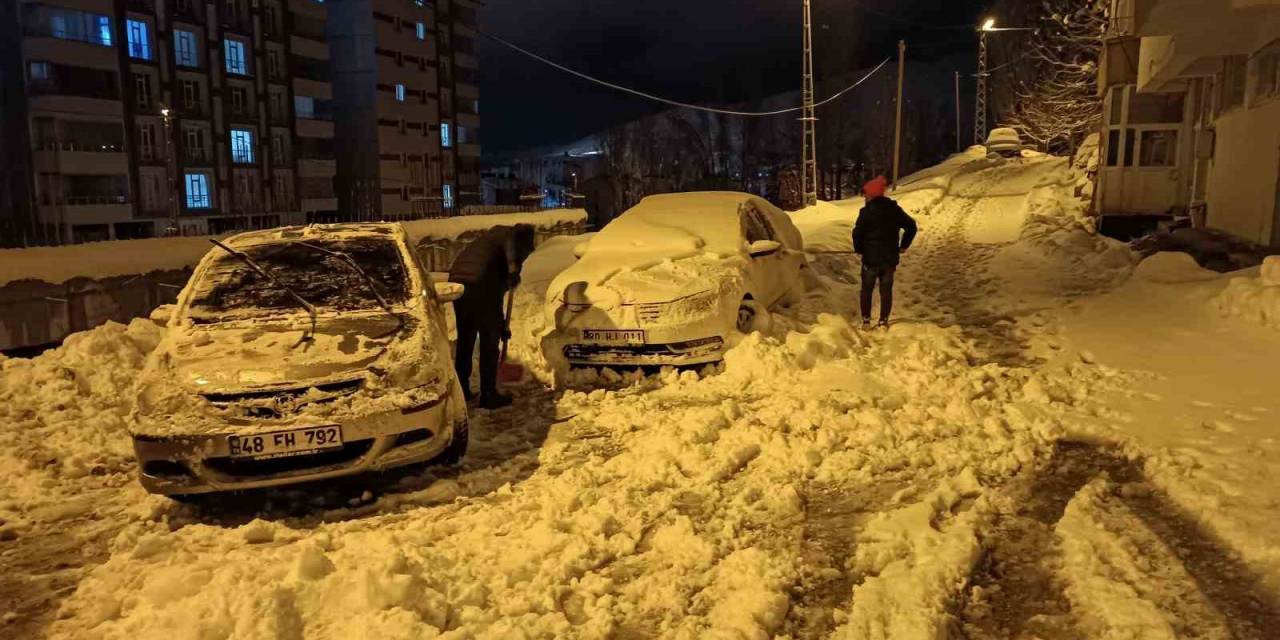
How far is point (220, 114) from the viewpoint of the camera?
41.8 m

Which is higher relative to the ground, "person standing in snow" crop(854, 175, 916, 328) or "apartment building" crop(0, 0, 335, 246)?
"apartment building" crop(0, 0, 335, 246)

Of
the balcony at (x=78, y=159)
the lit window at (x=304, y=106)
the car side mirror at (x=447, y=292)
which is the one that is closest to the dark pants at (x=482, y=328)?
the car side mirror at (x=447, y=292)

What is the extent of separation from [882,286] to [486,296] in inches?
186

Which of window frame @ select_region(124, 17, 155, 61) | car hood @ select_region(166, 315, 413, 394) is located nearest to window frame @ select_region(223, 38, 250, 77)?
window frame @ select_region(124, 17, 155, 61)

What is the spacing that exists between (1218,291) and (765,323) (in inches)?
202

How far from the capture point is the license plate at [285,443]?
4668mm

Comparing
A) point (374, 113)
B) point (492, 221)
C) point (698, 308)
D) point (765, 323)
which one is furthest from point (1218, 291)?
point (374, 113)

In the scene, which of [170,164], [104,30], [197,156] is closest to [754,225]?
[170,164]

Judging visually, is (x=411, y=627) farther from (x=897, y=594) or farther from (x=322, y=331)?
(x=322, y=331)

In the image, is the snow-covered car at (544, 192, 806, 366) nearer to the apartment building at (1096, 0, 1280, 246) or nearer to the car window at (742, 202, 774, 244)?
the car window at (742, 202, 774, 244)

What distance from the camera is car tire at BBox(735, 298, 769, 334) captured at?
8453 mm

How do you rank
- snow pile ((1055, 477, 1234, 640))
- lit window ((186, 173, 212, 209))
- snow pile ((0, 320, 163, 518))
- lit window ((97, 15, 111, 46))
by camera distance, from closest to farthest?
snow pile ((1055, 477, 1234, 640)), snow pile ((0, 320, 163, 518)), lit window ((97, 15, 111, 46)), lit window ((186, 173, 212, 209))

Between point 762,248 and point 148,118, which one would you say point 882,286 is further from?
point 148,118

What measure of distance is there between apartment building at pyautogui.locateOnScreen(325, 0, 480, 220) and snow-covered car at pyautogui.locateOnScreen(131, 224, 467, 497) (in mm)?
45860
